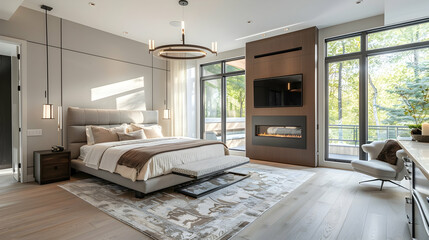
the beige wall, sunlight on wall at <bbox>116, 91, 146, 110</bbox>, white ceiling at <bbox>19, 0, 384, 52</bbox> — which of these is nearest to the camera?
white ceiling at <bbox>19, 0, 384, 52</bbox>

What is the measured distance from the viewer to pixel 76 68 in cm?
484

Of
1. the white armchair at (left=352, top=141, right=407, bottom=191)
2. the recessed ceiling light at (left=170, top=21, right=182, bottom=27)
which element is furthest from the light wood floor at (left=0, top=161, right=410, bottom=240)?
the recessed ceiling light at (left=170, top=21, right=182, bottom=27)

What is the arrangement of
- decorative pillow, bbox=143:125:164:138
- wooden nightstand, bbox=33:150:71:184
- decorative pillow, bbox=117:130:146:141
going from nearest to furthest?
1. wooden nightstand, bbox=33:150:71:184
2. decorative pillow, bbox=117:130:146:141
3. decorative pillow, bbox=143:125:164:138

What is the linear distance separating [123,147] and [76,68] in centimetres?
235

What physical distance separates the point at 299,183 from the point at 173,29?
13.8 feet

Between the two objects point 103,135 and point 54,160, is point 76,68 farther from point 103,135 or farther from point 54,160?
point 54,160

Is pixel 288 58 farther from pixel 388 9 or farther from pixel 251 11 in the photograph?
pixel 388 9

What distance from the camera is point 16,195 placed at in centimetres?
340

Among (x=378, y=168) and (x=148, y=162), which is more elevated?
(x=148, y=162)

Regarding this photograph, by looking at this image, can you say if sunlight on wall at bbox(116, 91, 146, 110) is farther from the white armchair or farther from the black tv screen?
the white armchair

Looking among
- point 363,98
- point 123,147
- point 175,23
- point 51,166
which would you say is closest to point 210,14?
point 175,23

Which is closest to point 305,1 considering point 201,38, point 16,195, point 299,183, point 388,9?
point 388,9

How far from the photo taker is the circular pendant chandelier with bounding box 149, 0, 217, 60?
3.48m

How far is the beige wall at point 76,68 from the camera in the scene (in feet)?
13.7
